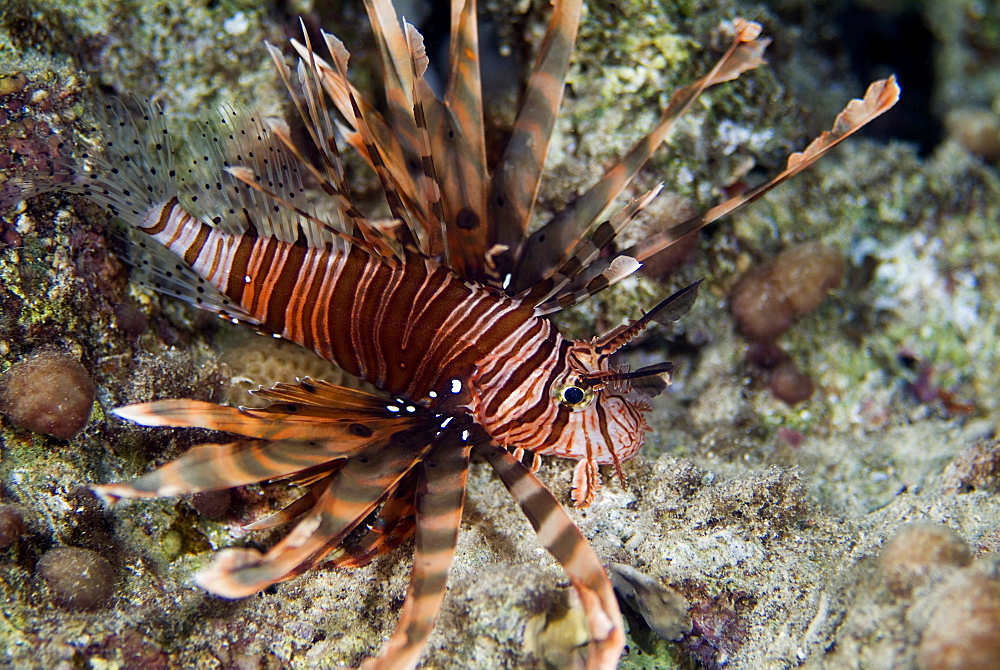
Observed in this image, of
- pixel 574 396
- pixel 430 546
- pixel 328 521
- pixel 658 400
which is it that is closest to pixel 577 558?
pixel 430 546

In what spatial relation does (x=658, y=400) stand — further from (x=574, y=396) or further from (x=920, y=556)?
(x=920, y=556)

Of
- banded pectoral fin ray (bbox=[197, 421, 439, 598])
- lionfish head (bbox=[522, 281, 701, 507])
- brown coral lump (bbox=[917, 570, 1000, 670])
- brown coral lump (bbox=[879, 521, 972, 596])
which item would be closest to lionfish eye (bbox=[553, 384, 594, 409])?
lionfish head (bbox=[522, 281, 701, 507])

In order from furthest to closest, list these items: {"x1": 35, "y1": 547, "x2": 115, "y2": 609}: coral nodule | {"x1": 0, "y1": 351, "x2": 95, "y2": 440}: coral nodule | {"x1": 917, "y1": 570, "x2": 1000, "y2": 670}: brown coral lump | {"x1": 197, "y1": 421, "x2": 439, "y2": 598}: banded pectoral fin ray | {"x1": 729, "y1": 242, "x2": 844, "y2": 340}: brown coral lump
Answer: {"x1": 729, "y1": 242, "x2": 844, "y2": 340}: brown coral lump
{"x1": 0, "y1": 351, "x2": 95, "y2": 440}: coral nodule
{"x1": 35, "y1": 547, "x2": 115, "y2": 609}: coral nodule
{"x1": 197, "y1": 421, "x2": 439, "y2": 598}: banded pectoral fin ray
{"x1": 917, "y1": 570, "x2": 1000, "y2": 670}: brown coral lump

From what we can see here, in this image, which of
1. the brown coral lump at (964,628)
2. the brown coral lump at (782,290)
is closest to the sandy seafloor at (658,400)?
the brown coral lump at (964,628)

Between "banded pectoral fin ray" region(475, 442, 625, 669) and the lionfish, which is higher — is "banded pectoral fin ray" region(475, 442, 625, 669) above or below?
below

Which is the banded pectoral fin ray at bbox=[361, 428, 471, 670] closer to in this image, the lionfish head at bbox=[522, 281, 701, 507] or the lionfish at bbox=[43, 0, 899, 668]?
the lionfish at bbox=[43, 0, 899, 668]

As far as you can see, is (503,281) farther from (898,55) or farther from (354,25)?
(898,55)
